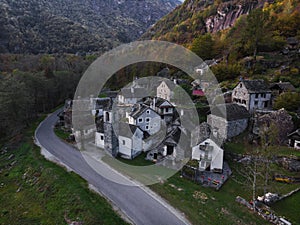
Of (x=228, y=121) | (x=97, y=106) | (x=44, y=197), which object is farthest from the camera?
(x=97, y=106)

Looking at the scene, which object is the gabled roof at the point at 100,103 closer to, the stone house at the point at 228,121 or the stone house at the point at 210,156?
the stone house at the point at 228,121

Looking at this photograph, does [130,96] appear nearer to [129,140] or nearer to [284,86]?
[129,140]

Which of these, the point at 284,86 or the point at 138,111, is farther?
the point at 284,86

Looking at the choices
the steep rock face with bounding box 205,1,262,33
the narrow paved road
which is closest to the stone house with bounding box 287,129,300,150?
the narrow paved road

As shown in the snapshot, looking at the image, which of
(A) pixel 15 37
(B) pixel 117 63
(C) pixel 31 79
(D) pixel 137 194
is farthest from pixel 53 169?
(A) pixel 15 37

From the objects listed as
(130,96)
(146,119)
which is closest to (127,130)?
(146,119)

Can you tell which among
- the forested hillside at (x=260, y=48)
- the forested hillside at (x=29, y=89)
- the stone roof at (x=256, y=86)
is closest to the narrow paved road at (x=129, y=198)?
the forested hillside at (x=29, y=89)

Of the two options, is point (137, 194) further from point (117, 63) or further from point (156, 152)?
point (117, 63)
